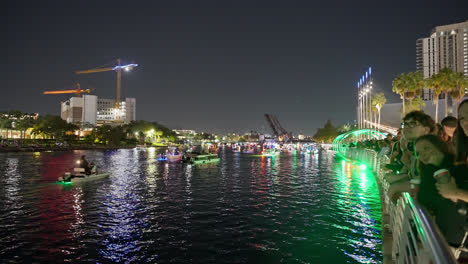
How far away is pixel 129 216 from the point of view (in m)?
15.2

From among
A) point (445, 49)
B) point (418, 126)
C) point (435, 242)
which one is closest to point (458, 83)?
point (418, 126)

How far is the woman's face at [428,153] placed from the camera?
430 cm

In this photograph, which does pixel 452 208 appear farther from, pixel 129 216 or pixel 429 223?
pixel 129 216

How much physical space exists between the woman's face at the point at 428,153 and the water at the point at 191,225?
20.2ft

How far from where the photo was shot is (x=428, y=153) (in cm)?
436

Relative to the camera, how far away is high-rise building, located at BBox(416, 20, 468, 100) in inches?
6176

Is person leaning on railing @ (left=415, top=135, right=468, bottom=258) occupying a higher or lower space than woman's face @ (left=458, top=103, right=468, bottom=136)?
lower

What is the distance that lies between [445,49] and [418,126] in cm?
19816

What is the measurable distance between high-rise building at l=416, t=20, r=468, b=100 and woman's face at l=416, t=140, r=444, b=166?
17942 cm

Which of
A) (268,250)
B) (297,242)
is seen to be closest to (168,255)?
(268,250)

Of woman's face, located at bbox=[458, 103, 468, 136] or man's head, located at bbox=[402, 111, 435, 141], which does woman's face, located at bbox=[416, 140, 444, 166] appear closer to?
woman's face, located at bbox=[458, 103, 468, 136]

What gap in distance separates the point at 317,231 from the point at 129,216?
27.6ft

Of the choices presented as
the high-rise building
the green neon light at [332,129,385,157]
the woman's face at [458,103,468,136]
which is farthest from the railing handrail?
the high-rise building

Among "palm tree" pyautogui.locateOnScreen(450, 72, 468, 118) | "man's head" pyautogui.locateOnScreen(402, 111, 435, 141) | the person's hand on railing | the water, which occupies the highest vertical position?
"palm tree" pyautogui.locateOnScreen(450, 72, 468, 118)
